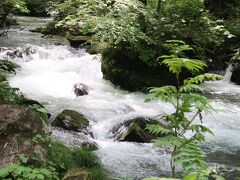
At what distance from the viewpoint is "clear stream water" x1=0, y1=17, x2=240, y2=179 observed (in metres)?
6.93

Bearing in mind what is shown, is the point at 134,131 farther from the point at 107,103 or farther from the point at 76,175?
the point at 76,175

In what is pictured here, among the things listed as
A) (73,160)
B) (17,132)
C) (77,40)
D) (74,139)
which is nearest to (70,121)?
(74,139)

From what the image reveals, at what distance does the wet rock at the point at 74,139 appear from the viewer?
6770 mm

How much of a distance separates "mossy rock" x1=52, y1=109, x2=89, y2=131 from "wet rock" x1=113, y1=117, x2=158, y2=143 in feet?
2.49

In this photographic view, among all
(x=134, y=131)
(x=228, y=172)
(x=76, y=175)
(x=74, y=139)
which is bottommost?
(x=228, y=172)

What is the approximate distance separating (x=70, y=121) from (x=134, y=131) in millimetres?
1449

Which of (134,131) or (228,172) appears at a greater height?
(134,131)

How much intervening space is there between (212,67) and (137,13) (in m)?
4.24

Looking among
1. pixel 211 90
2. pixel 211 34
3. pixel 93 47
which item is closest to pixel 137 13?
pixel 211 34

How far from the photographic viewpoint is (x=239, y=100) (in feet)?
37.6

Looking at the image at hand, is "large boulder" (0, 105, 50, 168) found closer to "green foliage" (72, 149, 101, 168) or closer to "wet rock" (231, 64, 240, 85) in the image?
"green foliage" (72, 149, 101, 168)

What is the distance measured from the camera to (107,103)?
1019cm

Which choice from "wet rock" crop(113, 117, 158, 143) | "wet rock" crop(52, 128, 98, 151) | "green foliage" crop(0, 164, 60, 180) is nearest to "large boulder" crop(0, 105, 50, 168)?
"green foliage" crop(0, 164, 60, 180)

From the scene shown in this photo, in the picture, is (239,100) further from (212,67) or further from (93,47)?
(93,47)
